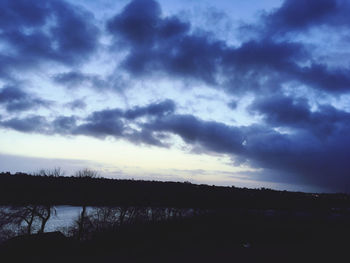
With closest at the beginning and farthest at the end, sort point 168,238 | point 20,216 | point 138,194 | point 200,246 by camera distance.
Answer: point 200,246, point 168,238, point 20,216, point 138,194

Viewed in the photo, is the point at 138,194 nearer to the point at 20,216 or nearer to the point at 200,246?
the point at 20,216

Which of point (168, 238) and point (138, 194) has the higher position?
point (138, 194)

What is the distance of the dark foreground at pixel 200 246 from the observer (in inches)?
1334

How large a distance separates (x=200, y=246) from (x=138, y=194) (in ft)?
321

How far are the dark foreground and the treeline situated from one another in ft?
124

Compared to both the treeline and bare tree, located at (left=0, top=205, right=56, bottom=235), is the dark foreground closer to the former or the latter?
bare tree, located at (left=0, top=205, right=56, bottom=235)

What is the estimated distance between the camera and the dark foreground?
3388 centimetres

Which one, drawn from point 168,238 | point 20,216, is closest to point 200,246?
point 168,238

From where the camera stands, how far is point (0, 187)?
4343 inches

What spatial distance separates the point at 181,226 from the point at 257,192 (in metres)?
125

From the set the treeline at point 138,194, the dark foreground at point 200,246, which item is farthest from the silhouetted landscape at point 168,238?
the treeline at point 138,194

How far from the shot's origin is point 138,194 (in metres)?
134

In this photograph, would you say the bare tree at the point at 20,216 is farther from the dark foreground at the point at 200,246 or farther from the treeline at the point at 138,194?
the dark foreground at the point at 200,246

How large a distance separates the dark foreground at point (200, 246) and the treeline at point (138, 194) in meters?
37.9
